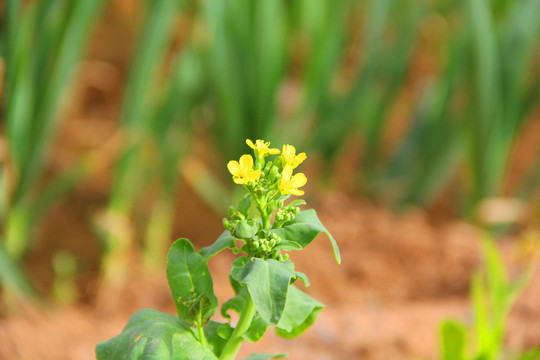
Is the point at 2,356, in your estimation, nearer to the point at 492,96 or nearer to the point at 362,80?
the point at 362,80

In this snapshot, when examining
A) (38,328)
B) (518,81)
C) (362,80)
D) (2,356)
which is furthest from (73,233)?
(518,81)

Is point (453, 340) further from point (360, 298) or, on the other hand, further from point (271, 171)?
point (360, 298)

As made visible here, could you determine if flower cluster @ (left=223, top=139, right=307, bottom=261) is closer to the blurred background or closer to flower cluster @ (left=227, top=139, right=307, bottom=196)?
flower cluster @ (left=227, top=139, right=307, bottom=196)

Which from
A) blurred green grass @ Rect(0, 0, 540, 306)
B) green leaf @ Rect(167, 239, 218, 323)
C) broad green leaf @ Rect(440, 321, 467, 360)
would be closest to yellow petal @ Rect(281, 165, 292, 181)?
green leaf @ Rect(167, 239, 218, 323)

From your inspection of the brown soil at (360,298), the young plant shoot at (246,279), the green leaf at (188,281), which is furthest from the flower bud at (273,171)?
the brown soil at (360,298)

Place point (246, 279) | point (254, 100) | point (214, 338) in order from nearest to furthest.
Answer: point (246, 279) → point (214, 338) → point (254, 100)

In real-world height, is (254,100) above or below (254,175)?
above

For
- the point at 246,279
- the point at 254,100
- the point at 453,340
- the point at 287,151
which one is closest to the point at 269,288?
the point at 246,279

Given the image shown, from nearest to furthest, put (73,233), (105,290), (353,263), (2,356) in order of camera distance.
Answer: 1. (2,356)
2. (105,290)
3. (353,263)
4. (73,233)
